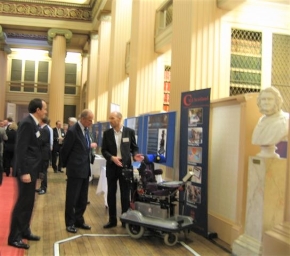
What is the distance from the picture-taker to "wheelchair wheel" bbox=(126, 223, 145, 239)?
178 inches

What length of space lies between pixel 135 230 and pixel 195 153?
1276 mm

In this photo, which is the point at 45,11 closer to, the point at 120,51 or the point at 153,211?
the point at 120,51

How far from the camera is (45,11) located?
1822 cm

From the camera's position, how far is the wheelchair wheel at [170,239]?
14.1 feet

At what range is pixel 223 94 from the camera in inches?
231

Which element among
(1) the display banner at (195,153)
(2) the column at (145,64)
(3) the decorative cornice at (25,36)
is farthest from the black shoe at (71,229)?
(3) the decorative cornice at (25,36)

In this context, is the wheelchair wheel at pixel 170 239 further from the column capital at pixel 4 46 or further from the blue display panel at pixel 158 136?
the column capital at pixel 4 46

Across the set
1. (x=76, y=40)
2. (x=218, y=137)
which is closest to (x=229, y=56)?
(x=218, y=137)

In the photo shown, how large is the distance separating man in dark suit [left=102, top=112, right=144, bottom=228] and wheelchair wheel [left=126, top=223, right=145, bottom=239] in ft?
1.57

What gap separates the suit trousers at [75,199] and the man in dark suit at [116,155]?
337 mm

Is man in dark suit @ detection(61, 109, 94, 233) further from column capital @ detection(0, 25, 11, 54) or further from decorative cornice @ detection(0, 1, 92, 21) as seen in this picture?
column capital @ detection(0, 25, 11, 54)

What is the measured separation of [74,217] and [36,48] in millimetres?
19858

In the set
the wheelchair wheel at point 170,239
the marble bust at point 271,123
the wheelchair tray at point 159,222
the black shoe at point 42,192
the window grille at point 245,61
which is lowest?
the black shoe at point 42,192

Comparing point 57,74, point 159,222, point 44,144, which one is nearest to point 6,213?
point 44,144
